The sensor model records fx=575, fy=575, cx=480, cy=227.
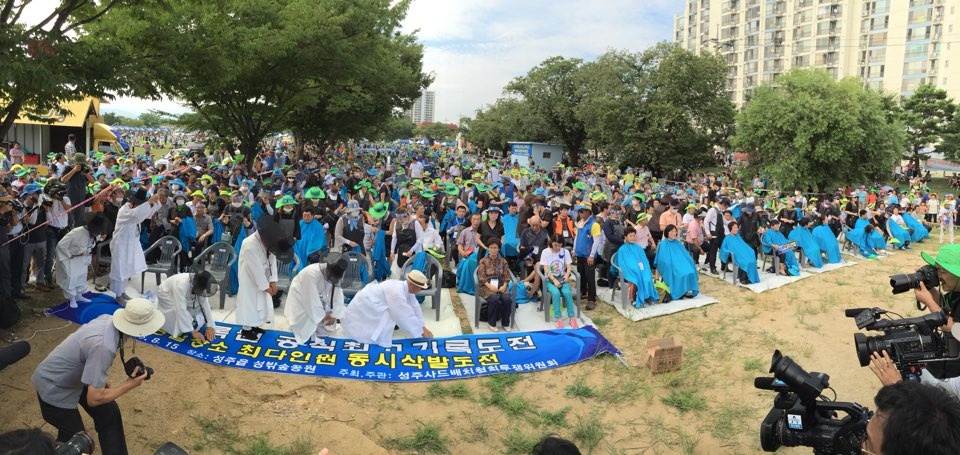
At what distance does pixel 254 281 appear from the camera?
6.64m

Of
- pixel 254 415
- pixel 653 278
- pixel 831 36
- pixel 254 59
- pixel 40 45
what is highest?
pixel 831 36

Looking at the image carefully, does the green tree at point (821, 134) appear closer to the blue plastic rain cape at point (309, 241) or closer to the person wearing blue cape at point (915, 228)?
the person wearing blue cape at point (915, 228)

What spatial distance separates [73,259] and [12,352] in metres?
4.28

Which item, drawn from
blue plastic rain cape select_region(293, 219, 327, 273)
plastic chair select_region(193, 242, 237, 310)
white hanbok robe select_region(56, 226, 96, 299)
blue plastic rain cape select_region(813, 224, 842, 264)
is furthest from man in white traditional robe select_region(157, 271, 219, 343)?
blue plastic rain cape select_region(813, 224, 842, 264)

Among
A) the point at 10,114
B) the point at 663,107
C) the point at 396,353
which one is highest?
the point at 663,107

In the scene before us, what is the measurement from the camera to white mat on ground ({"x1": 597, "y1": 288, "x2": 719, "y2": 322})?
879 cm

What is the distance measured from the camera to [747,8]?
63719 millimetres

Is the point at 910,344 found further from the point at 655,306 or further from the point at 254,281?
the point at 254,281

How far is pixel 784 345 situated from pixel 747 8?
6670 centimetres

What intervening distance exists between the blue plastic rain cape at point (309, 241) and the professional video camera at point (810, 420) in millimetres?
6989

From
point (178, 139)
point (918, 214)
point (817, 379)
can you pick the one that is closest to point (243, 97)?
point (817, 379)

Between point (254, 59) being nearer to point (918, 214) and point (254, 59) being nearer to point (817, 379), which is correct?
point (817, 379)

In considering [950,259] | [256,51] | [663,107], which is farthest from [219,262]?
[663,107]

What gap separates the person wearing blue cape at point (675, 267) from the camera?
9398mm
